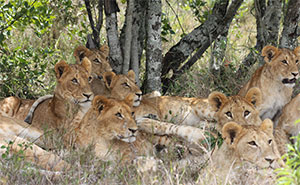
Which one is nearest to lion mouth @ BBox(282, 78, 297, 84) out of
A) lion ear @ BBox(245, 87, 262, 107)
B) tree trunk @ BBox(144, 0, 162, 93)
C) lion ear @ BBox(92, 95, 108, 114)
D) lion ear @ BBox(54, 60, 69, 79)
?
lion ear @ BBox(245, 87, 262, 107)

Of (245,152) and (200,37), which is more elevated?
(200,37)

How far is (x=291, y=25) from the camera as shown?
20.3ft

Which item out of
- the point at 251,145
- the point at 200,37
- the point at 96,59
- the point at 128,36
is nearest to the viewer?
the point at 251,145

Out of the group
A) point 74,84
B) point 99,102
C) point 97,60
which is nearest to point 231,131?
point 99,102

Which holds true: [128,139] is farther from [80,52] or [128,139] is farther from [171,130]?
[80,52]

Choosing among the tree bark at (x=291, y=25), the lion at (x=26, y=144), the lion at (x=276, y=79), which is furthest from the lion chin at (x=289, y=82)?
the lion at (x=26, y=144)

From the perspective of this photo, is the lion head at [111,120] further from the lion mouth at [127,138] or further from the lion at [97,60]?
the lion at [97,60]

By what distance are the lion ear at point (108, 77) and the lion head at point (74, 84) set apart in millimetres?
432

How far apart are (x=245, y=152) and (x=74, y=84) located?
6.60ft

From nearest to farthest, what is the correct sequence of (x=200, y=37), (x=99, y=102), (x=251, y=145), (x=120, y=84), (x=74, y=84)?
(x=251, y=145) < (x=99, y=102) < (x=74, y=84) < (x=120, y=84) < (x=200, y=37)

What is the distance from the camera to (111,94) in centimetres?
572

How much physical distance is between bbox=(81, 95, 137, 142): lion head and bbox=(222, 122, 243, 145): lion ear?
77cm

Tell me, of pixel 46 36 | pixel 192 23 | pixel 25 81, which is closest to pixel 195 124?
pixel 25 81

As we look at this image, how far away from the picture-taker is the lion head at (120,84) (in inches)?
220
